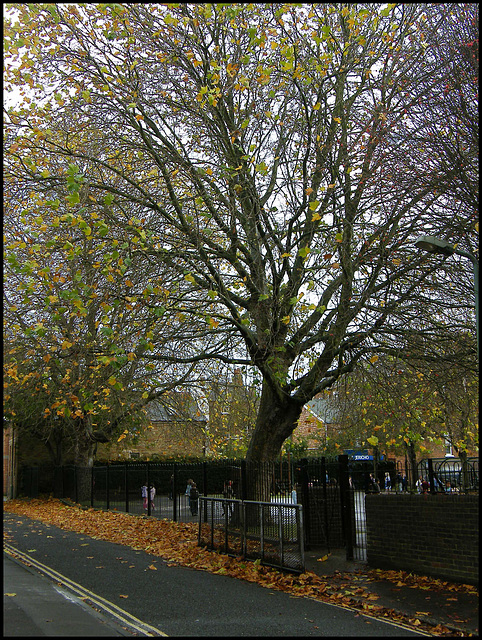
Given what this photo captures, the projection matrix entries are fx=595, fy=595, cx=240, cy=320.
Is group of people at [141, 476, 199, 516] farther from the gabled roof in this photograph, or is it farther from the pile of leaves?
the gabled roof

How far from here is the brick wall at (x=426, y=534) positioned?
29.3ft

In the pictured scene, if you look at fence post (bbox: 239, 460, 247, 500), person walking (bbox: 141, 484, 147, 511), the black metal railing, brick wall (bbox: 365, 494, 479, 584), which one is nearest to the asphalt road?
the black metal railing

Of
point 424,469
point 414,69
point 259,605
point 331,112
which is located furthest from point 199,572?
point 414,69

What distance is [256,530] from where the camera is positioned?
1085 centimetres

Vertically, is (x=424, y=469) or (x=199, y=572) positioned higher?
(x=424, y=469)

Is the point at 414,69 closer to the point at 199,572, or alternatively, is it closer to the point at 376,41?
the point at 376,41

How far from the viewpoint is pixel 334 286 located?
12.6m

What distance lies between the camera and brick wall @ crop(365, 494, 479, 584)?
8.92m

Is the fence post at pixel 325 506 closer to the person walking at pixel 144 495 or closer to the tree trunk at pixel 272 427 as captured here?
the tree trunk at pixel 272 427

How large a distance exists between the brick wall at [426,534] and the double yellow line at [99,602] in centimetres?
478

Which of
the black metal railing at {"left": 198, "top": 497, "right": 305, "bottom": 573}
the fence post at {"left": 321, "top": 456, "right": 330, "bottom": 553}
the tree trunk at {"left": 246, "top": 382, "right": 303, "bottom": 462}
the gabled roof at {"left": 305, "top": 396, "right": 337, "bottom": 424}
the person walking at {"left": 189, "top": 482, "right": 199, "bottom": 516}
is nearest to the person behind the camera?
the black metal railing at {"left": 198, "top": 497, "right": 305, "bottom": 573}

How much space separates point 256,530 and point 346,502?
2.00 metres

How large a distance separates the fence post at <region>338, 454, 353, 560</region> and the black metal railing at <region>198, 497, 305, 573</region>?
167cm

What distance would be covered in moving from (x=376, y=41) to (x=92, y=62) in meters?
5.77
